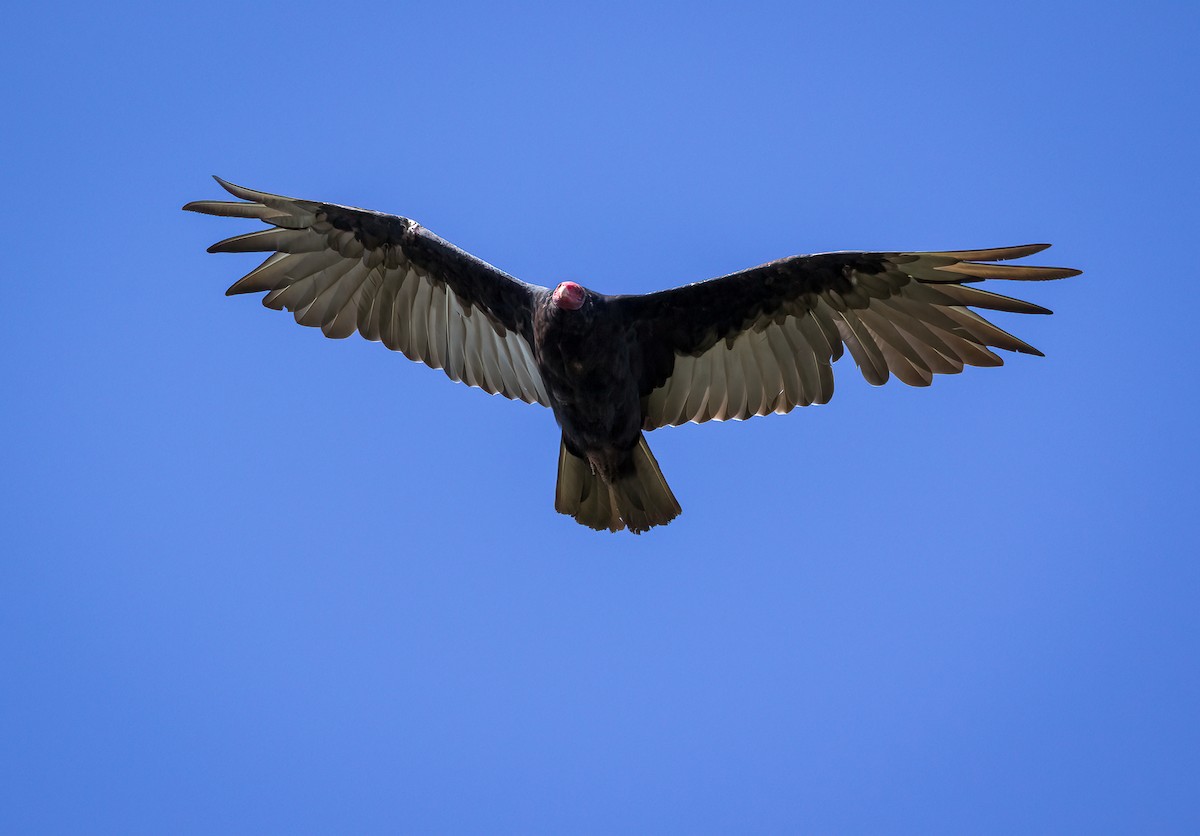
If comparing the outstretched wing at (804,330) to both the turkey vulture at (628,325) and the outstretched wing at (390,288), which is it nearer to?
the turkey vulture at (628,325)

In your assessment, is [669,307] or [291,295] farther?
[291,295]

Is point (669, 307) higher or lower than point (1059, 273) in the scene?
higher

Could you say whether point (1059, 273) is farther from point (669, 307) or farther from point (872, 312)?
point (669, 307)

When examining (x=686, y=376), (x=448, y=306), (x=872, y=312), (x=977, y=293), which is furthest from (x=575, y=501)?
Answer: (x=977, y=293)

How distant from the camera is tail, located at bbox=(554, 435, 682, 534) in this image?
6676 mm

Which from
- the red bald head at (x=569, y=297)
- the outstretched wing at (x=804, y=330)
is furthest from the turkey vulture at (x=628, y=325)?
the red bald head at (x=569, y=297)

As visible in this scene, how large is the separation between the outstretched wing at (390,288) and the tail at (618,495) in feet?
1.95

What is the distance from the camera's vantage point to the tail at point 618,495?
668cm

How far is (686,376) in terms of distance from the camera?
684 centimetres

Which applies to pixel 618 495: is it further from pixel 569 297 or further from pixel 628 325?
pixel 569 297

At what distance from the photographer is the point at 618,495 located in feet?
22.0

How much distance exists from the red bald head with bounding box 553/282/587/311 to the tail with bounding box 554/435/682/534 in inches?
44.7

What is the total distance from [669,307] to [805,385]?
3.24ft

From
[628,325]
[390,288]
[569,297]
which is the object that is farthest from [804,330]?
[390,288]
